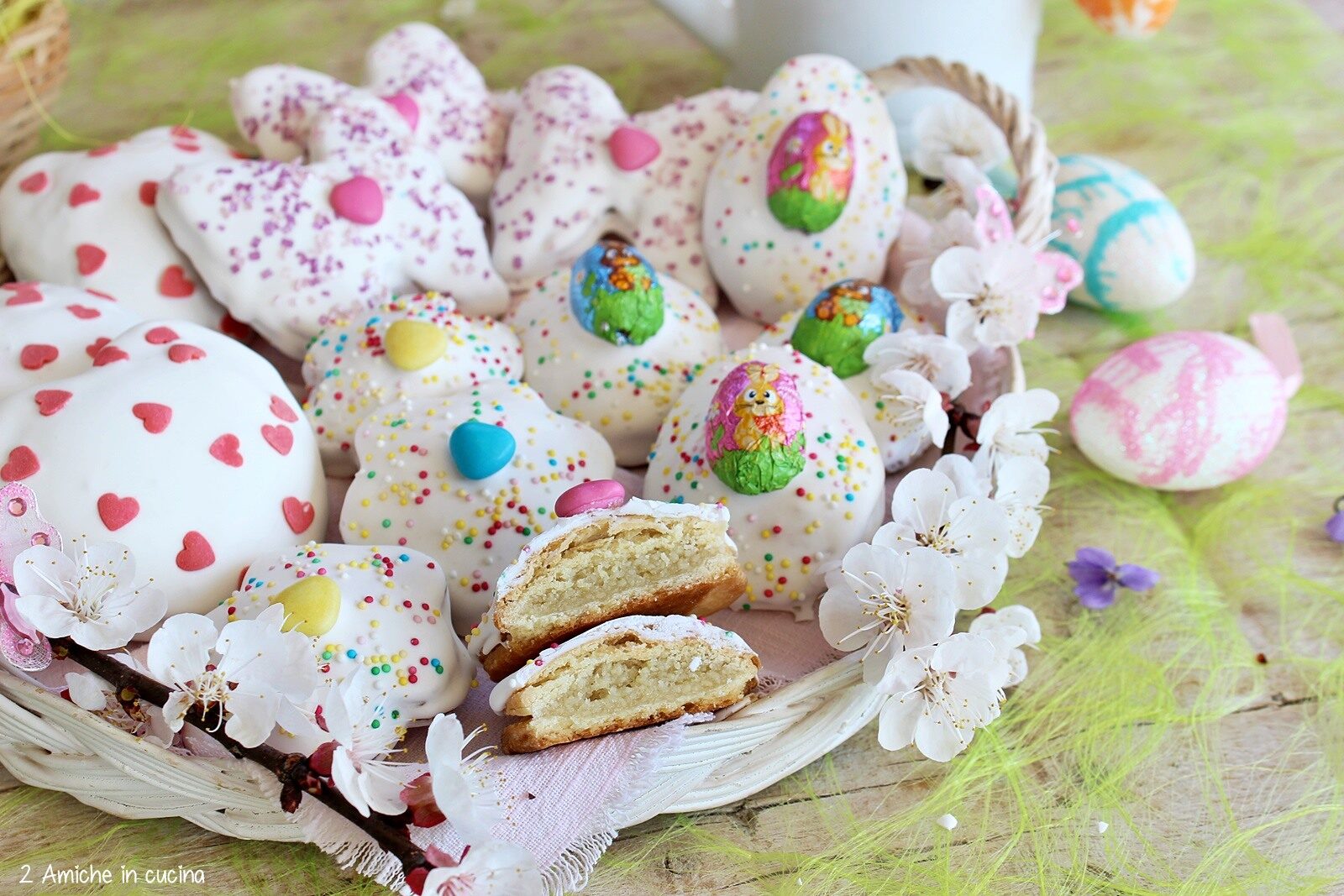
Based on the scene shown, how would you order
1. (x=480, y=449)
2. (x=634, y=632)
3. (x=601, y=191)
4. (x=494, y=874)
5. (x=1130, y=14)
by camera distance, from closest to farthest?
1. (x=494, y=874)
2. (x=634, y=632)
3. (x=480, y=449)
4. (x=601, y=191)
5. (x=1130, y=14)

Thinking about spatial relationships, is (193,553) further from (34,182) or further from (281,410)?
(34,182)

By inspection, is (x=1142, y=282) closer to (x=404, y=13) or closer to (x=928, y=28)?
(x=928, y=28)

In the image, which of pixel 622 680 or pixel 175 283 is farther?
pixel 175 283

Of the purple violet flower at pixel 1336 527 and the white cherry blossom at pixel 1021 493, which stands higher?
the white cherry blossom at pixel 1021 493

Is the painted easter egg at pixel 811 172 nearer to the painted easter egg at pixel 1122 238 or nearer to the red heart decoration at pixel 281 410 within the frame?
the painted easter egg at pixel 1122 238

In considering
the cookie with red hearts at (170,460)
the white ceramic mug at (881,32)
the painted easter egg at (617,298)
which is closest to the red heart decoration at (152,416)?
the cookie with red hearts at (170,460)

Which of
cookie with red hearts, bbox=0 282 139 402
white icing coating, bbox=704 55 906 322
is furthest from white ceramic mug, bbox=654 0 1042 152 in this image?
cookie with red hearts, bbox=0 282 139 402

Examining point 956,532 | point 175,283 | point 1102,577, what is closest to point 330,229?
point 175,283
